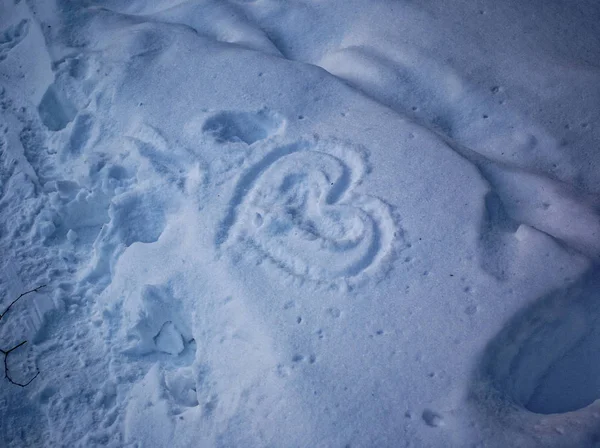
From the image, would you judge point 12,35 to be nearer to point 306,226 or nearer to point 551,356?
point 306,226

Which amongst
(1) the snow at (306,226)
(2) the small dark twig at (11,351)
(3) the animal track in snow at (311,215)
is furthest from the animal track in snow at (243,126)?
(2) the small dark twig at (11,351)

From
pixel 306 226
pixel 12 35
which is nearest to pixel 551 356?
pixel 306 226

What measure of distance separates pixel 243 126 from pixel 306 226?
55cm

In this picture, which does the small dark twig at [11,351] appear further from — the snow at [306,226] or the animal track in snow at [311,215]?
the animal track in snow at [311,215]

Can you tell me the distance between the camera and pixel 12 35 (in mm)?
2662

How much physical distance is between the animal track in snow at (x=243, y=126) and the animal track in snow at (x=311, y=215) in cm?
13

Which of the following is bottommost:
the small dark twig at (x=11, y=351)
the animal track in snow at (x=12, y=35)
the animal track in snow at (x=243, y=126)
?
the small dark twig at (x=11, y=351)

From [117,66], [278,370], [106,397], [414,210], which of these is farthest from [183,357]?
[117,66]

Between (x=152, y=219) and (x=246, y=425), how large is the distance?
2.88ft

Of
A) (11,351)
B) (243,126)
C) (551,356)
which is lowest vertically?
(11,351)

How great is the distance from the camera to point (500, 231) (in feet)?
5.60

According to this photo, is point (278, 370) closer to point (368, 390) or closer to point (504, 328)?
point (368, 390)

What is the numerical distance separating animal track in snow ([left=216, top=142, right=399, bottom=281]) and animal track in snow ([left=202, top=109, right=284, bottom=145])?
0.44 feet

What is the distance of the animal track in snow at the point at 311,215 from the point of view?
167cm
